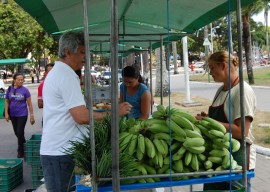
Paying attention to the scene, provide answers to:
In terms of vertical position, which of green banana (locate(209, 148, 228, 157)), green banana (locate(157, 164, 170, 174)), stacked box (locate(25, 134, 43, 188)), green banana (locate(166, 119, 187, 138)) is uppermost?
green banana (locate(166, 119, 187, 138))

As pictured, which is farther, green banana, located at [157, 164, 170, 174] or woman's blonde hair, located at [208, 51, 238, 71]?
woman's blonde hair, located at [208, 51, 238, 71]

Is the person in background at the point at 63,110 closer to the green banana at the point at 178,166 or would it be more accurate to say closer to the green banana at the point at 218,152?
the green banana at the point at 178,166

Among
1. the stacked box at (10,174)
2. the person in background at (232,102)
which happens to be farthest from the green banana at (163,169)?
the stacked box at (10,174)

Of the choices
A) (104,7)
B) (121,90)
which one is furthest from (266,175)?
(104,7)

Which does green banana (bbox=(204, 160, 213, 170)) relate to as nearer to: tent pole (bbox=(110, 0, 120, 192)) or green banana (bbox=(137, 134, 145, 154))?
green banana (bbox=(137, 134, 145, 154))

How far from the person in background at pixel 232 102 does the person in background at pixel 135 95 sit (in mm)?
1654

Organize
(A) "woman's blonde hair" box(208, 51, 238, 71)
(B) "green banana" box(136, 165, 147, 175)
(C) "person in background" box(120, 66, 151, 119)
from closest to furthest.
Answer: (B) "green banana" box(136, 165, 147, 175) → (A) "woman's blonde hair" box(208, 51, 238, 71) → (C) "person in background" box(120, 66, 151, 119)

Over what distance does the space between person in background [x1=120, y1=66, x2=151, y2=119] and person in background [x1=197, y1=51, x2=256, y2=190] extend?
5.43 feet

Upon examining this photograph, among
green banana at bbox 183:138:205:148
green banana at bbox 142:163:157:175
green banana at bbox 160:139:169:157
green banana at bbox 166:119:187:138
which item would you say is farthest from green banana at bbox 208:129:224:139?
green banana at bbox 142:163:157:175

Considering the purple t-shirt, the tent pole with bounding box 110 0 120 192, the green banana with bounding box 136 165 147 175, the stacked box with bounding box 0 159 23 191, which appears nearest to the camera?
the tent pole with bounding box 110 0 120 192

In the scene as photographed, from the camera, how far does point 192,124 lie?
8.46ft

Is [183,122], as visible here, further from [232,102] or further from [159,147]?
[232,102]

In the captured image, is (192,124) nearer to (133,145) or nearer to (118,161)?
(133,145)

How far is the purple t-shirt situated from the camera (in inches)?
277
